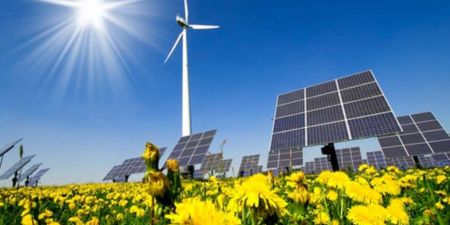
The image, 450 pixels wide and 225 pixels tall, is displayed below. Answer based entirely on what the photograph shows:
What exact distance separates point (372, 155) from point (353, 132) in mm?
28747

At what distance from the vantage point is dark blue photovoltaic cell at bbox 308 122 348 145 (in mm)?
10656

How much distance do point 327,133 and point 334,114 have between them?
2568mm

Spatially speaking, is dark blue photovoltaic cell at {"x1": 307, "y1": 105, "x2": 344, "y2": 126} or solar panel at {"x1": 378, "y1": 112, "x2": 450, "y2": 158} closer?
dark blue photovoltaic cell at {"x1": 307, "y1": 105, "x2": 344, "y2": 126}

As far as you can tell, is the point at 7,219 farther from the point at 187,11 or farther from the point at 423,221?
the point at 187,11

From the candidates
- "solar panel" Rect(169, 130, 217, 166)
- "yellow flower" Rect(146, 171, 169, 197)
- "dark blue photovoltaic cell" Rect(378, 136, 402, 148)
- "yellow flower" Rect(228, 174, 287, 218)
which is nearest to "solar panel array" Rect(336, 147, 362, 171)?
"dark blue photovoltaic cell" Rect(378, 136, 402, 148)

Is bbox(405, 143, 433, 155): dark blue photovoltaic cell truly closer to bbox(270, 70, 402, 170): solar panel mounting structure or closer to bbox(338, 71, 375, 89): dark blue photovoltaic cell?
bbox(338, 71, 375, 89): dark blue photovoltaic cell

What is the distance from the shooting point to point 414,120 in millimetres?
24578

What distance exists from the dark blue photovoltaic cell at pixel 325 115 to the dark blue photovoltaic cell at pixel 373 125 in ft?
2.98

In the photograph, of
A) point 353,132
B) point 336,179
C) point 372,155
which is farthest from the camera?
point 372,155

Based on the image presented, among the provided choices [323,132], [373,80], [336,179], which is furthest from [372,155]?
[336,179]

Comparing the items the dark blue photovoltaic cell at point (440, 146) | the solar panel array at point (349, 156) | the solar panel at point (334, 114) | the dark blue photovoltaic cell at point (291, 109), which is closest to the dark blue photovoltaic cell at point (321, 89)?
the solar panel at point (334, 114)

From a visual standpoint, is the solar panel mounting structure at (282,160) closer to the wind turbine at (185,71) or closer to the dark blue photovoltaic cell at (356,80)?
the wind turbine at (185,71)

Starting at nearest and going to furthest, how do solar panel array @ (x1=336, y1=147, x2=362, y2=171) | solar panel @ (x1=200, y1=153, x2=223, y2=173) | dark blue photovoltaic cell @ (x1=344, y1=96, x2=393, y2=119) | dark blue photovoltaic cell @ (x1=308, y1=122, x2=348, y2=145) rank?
solar panel @ (x1=200, y1=153, x2=223, y2=173) < dark blue photovoltaic cell @ (x1=308, y1=122, x2=348, y2=145) < dark blue photovoltaic cell @ (x1=344, y1=96, x2=393, y2=119) < solar panel array @ (x1=336, y1=147, x2=362, y2=171)

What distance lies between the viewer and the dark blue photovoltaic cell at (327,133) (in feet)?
35.0
